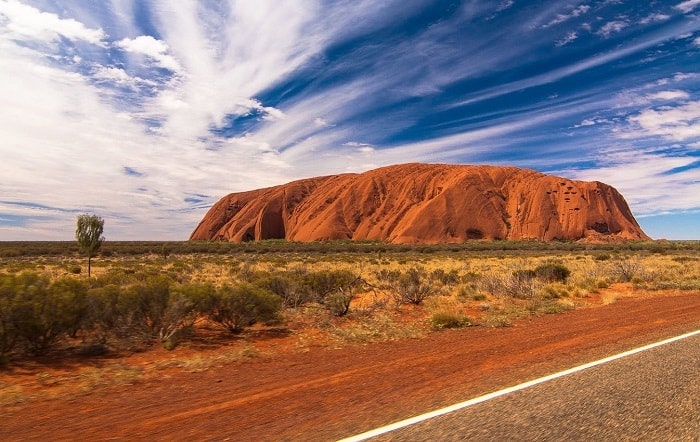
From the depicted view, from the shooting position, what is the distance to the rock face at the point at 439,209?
9588cm

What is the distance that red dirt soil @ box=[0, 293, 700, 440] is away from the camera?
A: 178 inches

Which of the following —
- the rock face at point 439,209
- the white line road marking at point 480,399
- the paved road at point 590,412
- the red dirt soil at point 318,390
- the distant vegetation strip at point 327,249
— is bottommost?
the red dirt soil at point 318,390

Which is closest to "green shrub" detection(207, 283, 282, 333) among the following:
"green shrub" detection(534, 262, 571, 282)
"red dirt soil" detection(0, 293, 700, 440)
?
"red dirt soil" detection(0, 293, 700, 440)

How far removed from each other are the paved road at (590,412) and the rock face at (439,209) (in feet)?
281

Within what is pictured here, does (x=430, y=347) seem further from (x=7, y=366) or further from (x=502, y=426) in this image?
(x=7, y=366)

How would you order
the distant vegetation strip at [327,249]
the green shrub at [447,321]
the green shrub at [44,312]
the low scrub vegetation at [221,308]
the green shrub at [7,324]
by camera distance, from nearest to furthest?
the green shrub at [7,324] < the green shrub at [44,312] < the low scrub vegetation at [221,308] < the green shrub at [447,321] < the distant vegetation strip at [327,249]

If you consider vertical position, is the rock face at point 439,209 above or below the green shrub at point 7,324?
above

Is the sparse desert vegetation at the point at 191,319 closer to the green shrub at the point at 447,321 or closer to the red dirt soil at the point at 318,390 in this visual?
the green shrub at the point at 447,321

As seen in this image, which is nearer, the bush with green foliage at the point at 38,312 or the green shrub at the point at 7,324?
the green shrub at the point at 7,324

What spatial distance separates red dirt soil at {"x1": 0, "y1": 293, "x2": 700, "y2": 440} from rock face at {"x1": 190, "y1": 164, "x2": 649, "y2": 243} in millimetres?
83109

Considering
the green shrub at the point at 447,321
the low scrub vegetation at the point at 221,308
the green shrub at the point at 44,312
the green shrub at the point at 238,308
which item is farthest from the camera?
the green shrub at the point at 447,321

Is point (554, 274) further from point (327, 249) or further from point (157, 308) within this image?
point (327, 249)

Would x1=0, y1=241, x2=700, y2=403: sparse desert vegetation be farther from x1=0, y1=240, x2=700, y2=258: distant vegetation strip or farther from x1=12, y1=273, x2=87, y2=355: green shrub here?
x1=0, y1=240, x2=700, y2=258: distant vegetation strip

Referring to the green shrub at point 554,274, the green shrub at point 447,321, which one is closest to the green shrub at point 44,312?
the green shrub at point 447,321
